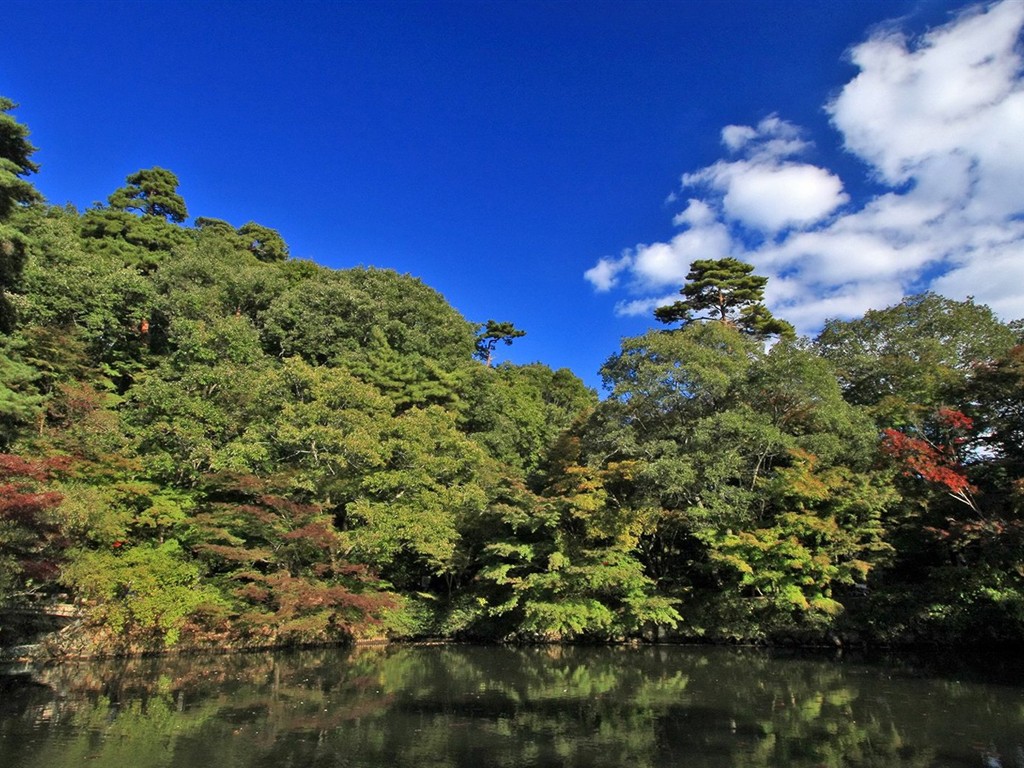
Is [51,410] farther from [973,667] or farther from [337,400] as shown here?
[973,667]

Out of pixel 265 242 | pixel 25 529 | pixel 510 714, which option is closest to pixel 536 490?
pixel 510 714

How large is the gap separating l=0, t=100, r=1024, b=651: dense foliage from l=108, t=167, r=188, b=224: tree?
11.9m

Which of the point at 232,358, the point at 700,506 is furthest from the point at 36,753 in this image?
the point at 232,358

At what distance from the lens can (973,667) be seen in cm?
1438

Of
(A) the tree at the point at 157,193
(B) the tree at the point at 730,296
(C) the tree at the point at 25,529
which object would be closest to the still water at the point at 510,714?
(C) the tree at the point at 25,529

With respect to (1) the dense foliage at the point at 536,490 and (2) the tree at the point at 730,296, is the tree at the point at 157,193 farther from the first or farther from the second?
(2) the tree at the point at 730,296

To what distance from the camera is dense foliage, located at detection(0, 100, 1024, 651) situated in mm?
15133

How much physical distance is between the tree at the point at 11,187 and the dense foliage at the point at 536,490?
416 cm

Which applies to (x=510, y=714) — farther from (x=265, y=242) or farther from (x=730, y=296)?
(x=265, y=242)

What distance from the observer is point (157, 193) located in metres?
34.2

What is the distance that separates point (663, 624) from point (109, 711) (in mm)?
15230

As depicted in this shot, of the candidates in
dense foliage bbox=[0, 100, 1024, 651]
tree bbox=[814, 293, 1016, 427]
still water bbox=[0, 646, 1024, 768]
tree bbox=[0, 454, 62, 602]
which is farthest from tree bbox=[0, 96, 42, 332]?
tree bbox=[814, 293, 1016, 427]

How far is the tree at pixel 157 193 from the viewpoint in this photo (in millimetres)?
33625

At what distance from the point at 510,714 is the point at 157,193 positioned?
115 ft
